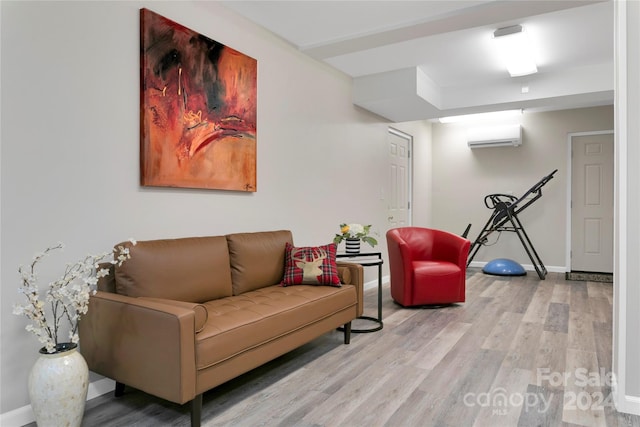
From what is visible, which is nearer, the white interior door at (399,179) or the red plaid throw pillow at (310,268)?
the red plaid throw pillow at (310,268)

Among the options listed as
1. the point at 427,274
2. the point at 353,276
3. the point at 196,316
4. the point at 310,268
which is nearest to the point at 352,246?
the point at 353,276

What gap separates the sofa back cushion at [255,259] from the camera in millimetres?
2887

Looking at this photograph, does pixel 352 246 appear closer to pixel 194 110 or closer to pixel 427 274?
pixel 427 274

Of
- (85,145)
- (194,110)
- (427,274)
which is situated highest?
(194,110)

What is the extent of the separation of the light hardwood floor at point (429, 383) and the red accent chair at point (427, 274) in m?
0.37

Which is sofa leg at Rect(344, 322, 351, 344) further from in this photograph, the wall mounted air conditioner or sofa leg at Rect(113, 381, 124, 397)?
the wall mounted air conditioner

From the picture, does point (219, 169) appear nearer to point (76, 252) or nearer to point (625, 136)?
point (76, 252)

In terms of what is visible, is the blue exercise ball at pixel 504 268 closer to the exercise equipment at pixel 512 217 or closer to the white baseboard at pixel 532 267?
the exercise equipment at pixel 512 217

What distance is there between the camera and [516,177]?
268 inches

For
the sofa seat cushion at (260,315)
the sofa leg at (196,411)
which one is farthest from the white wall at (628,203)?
the sofa leg at (196,411)

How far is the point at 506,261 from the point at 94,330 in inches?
230

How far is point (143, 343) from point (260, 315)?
610 mm

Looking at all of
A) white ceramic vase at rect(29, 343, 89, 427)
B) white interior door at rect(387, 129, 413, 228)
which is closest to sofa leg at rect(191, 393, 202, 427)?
white ceramic vase at rect(29, 343, 89, 427)

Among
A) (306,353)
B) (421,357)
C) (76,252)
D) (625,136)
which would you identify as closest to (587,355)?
(421,357)
